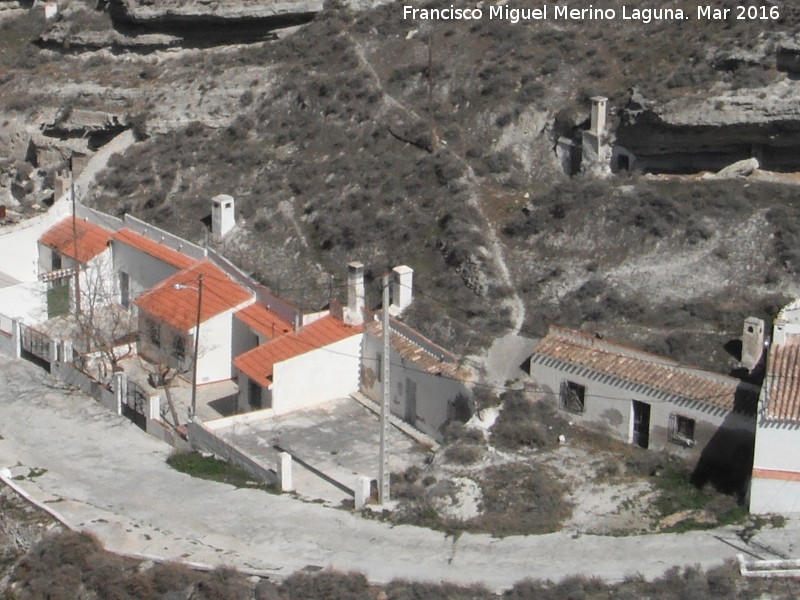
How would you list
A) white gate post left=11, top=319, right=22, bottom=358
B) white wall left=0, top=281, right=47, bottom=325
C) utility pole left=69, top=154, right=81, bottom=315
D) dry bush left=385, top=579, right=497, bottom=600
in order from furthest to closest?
white wall left=0, top=281, right=47, bottom=325
utility pole left=69, top=154, right=81, bottom=315
white gate post left=11, top=319, right=22, bottom=358
dry bush left=385, top=579, right=497, bottom=600

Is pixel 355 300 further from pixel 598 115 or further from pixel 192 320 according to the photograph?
pixel 598 115

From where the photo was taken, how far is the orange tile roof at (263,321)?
4356 centimetres

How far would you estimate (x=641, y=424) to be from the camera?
1495 inches

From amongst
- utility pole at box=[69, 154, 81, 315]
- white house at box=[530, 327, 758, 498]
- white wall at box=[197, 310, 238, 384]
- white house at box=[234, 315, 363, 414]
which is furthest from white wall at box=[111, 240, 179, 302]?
Result: white house at box=[530, 327, 758, 498]

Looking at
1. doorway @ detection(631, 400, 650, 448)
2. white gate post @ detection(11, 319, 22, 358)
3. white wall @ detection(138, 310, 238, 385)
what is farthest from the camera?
white gate post @ detection(11, 319, 22, 358)

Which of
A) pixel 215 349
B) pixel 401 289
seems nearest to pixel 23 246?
pixel 215 349

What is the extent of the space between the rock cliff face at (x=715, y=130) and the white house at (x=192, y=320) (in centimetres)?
1221

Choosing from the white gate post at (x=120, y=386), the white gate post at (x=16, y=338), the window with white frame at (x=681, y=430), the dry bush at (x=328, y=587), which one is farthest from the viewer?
the white gate post at (x=16, y=338)

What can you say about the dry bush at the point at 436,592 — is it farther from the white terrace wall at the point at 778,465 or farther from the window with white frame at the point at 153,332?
the window with white frame at the point at 153,332

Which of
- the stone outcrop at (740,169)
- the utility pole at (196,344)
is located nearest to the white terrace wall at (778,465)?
the stone outcrop at (740,169)

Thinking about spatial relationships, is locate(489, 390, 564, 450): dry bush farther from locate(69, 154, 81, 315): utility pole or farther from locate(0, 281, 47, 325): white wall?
locate(0, 281, 47, 325): white wall

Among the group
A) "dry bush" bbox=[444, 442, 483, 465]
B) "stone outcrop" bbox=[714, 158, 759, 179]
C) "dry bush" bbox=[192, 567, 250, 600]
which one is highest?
"stone outcrop" bbox=[714, 158, 759, 179]

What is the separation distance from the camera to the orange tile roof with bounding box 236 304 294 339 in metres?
43.6

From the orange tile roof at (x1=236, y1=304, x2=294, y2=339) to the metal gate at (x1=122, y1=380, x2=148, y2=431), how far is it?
3398mm
